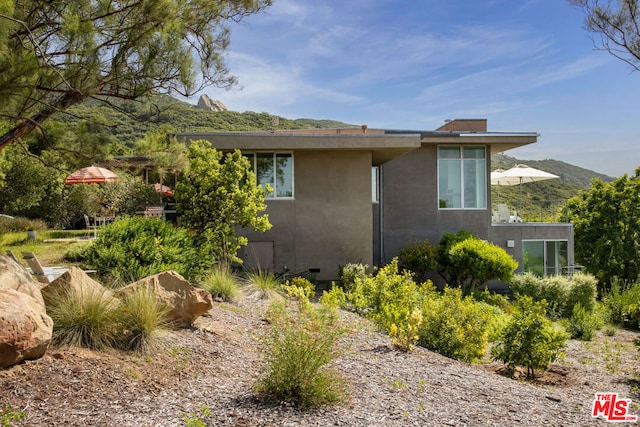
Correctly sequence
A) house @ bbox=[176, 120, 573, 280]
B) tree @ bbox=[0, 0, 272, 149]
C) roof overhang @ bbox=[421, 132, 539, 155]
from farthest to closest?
roof overhang @ bbox=[421, 132, 539, 155] → house @ bbox=[176, 120, 573, 280] → tree @ bbox=[0, 0, 272, 149]

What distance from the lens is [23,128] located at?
7.61 metres

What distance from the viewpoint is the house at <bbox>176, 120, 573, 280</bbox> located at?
A: 13.4m

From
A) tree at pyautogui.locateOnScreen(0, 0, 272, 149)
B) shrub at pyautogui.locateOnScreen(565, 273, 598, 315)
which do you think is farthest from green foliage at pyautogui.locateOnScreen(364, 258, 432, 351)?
shrub at pyautogui.locateOnScreen(565, 273, 598, 315)

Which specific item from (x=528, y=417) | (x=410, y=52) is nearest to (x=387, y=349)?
(x=528, y=417)

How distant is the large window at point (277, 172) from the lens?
44.9 feet

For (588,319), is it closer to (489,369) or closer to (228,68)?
(489,369)

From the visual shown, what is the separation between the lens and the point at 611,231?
973 inches

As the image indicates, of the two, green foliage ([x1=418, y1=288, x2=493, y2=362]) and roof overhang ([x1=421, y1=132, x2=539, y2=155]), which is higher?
roof overhang ([x1=421, y1=132, x2=539, y2=155])

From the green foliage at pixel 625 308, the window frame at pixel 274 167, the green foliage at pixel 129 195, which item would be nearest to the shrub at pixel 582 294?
the green foliage at pixel 625 308

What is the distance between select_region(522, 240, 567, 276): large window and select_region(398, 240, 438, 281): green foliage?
4.44m

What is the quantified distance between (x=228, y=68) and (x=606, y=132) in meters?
16.0

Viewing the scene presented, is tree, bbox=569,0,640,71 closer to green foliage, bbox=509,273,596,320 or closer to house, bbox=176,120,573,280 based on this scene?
house, bbox=176,120,573,280

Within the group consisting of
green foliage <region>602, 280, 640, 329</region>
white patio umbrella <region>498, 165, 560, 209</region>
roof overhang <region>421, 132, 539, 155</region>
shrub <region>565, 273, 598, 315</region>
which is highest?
roof overhang <region>421, 132, 539, 155</region>

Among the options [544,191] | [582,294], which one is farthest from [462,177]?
[544,191]
